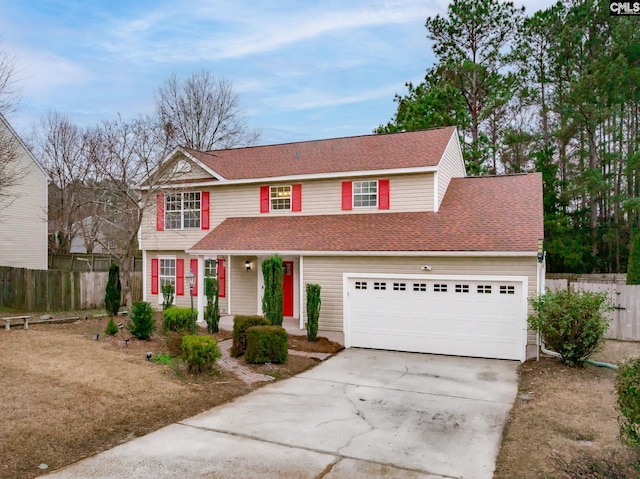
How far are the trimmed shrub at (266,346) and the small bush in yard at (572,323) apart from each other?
5436 millimetres

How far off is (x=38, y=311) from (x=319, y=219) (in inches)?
445

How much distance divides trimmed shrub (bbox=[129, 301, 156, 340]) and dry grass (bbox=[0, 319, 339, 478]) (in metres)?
0.27

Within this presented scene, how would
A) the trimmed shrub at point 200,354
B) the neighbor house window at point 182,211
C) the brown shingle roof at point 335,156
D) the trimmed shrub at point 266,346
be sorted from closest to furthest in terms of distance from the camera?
1. the trimmed shrub at point 200,354
2. the trimmed shrub at point 266,346
3. the brown shingle roof at point 335,156
4. the neighbor house window at point 182,211

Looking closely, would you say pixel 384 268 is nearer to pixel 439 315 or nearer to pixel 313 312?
pixel 439 315

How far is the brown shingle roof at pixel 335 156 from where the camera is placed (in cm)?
1480

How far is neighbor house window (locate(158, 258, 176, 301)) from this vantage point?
17266 millimetres

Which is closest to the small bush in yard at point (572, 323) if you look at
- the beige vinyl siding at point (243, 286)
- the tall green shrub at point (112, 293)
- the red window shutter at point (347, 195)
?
the red window shutter at point (347, 195)

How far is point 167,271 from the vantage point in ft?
57.1

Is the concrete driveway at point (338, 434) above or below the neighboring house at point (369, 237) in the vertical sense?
below

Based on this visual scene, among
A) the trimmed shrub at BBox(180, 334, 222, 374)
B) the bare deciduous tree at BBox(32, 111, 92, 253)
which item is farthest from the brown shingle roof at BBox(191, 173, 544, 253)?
the bare deciduous tree at BBox(32, 111, 92, 253)

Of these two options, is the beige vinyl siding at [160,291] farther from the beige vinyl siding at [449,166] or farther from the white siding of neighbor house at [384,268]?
the beige vinyl siding at [449,166]

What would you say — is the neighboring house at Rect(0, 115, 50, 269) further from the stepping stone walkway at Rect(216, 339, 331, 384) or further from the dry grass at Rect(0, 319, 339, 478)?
the stepping stone walkway at Rect(216, 339, 331, 384)

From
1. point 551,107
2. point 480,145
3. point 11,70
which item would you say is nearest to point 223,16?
point 11,70

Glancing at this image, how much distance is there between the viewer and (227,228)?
51.7ft
